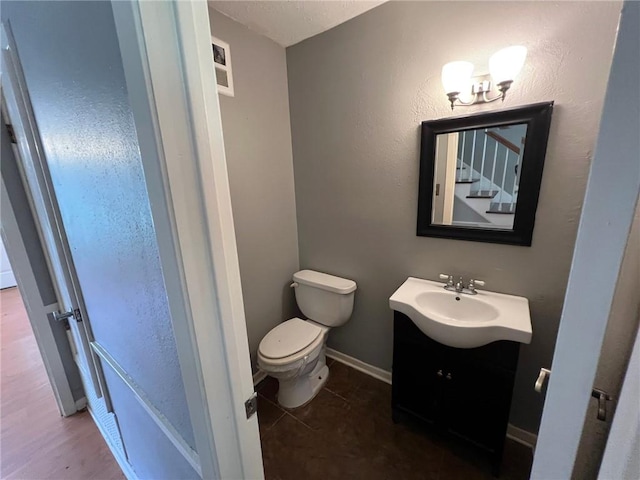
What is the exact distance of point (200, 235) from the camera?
506mm

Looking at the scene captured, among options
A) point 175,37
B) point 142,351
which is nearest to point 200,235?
point 175,37

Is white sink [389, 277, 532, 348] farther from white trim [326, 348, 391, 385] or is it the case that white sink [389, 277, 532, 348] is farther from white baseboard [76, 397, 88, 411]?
white baseboard [76, 397, 88, 411]

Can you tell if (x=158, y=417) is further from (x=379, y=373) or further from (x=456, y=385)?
(x=379, y=373)

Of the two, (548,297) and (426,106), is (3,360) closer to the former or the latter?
(426,106)

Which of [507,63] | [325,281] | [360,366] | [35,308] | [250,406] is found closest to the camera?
[250,406]

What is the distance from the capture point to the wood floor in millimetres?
1385

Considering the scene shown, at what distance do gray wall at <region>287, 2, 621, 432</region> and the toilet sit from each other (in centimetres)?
15

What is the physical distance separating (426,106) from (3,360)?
3828mm

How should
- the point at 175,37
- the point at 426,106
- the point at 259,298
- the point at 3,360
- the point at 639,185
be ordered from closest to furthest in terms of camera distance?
the point at 639,185 → the point at 175,37 → the point at 426,106 → the point at 259,298 → the point at 3,360

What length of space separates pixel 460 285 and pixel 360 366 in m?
1.04

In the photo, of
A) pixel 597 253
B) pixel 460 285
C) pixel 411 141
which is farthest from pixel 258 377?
pixel 597 253

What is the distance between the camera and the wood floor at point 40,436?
1385 mm

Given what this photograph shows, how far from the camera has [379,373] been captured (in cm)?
190

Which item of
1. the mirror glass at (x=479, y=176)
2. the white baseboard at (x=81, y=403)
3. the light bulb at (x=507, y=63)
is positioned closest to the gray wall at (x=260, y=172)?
the mirror glass at (x=479, y=176)
